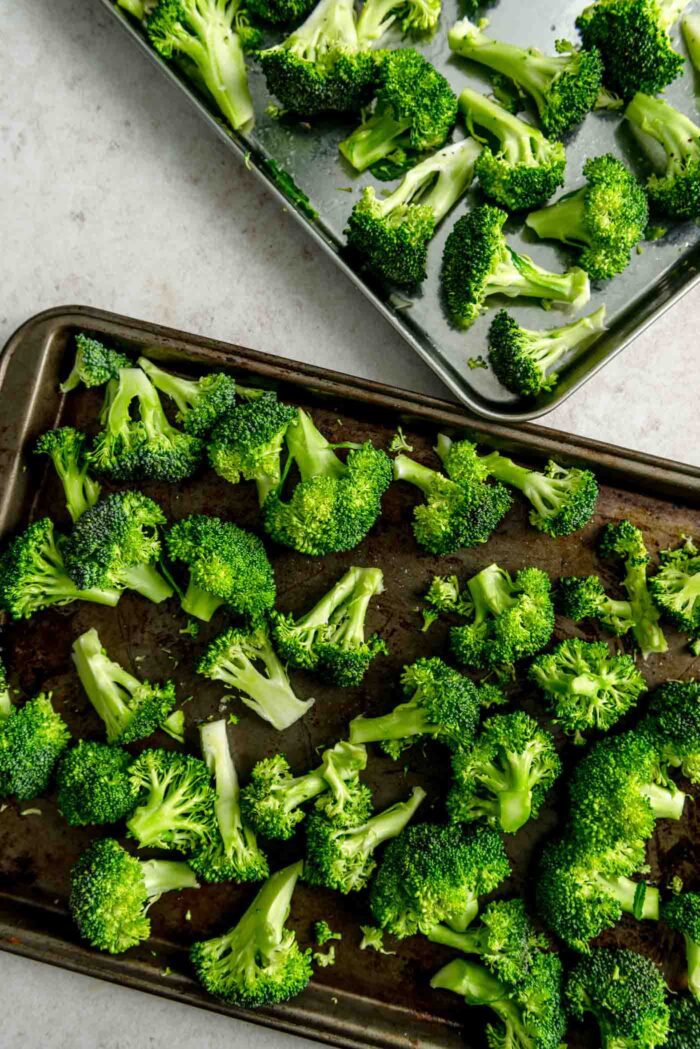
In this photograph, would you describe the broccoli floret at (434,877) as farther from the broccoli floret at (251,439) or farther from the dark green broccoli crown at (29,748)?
the broccoli floret at (251,439)

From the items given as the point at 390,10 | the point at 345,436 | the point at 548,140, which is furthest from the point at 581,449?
the point at 390,10

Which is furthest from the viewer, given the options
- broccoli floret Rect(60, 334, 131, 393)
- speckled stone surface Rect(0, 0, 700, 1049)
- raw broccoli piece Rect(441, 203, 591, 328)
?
speckled stone surface Rect(0, 0, 700, 1049)

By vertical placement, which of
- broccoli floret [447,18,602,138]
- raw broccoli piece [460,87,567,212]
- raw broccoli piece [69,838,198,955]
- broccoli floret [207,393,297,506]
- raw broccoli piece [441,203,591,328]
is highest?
broccoli floret [447,18,602,138]

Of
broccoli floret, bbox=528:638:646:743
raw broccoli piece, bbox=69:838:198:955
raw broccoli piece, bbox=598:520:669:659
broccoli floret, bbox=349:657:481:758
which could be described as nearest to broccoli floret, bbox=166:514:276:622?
broccoli floret, bbox=349:657:481:758

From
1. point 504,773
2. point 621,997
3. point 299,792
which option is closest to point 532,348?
point 504,773

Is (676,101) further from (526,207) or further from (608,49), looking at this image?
(526,207)

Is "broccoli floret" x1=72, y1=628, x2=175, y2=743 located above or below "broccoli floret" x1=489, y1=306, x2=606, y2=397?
below

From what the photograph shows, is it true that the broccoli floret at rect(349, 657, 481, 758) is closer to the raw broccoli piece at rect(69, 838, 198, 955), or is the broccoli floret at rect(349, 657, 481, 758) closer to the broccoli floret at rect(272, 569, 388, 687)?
the broccoli floret at rect(272, 569, 388, 687)
